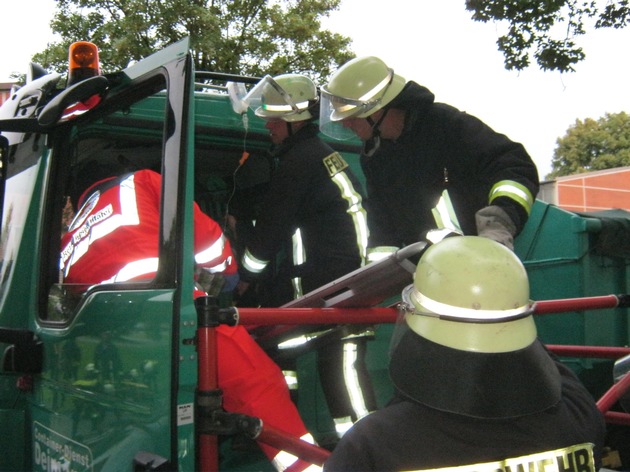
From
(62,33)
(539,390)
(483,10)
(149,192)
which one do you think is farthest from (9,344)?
(62,33)

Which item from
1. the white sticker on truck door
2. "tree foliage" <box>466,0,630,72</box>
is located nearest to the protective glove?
the white sticker on truck door

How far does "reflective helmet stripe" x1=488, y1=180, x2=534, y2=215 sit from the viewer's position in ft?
7.71

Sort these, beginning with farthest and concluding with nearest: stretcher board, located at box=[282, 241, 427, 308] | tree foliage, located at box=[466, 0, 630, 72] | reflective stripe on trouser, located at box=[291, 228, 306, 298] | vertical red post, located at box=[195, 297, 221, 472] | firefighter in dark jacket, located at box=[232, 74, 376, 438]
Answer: tree foliage, located at box=[466, 0, 630, 72], reflective stripe on trouser, located at box=[291, 228, 306, 298], firefighter in dark jacket, located at box=[232, 74, 376, 438], stretcher board, located at box=[282, 241, 427, 308], vertical red post, located at box=[195, 297, 221, 472]

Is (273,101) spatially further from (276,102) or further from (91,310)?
(91,310)

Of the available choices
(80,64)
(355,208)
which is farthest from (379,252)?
(80,64)

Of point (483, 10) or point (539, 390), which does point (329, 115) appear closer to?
point (539, 390)

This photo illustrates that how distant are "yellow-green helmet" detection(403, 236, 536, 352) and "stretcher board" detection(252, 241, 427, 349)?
0.42 m

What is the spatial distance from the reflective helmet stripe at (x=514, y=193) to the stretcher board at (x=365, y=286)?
0.54m

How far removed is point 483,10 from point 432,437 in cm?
738

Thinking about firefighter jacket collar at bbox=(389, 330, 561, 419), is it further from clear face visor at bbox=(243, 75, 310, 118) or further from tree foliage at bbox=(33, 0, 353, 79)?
tree foliage at bbox=(33, 0, 353, 79)

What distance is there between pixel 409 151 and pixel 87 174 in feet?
4.59

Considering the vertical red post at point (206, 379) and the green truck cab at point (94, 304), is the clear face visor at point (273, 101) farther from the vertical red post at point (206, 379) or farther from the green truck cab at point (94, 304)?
the vertical red post at point (206, 379)

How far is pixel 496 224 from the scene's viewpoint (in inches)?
88.6

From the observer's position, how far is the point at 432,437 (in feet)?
4.07
